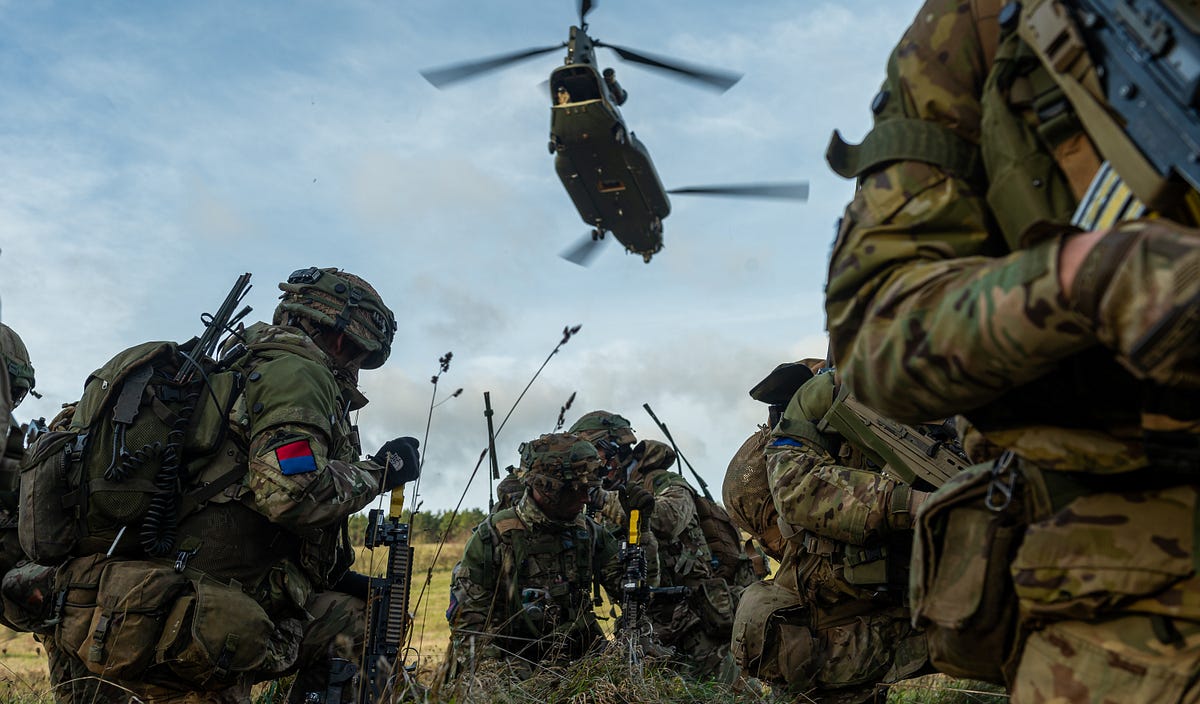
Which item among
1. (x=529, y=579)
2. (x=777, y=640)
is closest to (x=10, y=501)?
(x=529, y=579)

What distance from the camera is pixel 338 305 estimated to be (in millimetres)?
5172

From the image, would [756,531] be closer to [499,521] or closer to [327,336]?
[327,336]

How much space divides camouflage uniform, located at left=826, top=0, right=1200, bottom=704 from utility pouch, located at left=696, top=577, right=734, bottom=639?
274 inches

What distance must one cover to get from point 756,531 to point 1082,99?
3.70 meters

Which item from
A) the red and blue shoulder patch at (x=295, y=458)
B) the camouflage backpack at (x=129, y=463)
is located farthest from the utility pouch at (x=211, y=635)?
the red and blue shoulder patch at (x=295, y=458)

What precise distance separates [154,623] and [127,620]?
0.34 feet

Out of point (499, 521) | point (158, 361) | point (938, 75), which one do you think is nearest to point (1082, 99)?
point (938, 75)

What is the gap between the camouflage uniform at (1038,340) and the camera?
1355 mm

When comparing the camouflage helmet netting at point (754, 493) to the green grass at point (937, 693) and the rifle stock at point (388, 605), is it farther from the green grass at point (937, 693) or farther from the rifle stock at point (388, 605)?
the rifle stock at point (388, 605)

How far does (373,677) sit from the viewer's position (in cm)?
421

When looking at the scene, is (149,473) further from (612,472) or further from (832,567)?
(612,472)

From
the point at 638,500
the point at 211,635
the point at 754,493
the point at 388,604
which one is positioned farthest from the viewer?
the point at 638,500

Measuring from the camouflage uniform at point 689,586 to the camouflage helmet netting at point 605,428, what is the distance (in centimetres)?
87

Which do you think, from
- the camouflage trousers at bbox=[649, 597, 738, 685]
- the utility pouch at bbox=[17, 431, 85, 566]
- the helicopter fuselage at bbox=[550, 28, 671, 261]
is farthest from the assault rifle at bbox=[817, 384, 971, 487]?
the helicopter fuselage at bbox=[550, 28, 671, 261]
